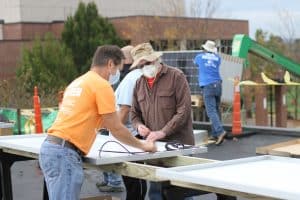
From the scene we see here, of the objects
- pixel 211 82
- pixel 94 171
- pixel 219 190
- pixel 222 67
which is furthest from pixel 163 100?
pixel 222 67

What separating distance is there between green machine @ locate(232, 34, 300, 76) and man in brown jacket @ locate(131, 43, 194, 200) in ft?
44.9

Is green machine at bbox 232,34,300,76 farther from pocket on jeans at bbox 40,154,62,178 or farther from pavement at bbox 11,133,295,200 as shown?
pocket on jeans at bbox 40,154,62,178

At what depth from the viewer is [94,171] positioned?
10477 millimetres

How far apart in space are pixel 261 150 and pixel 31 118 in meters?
9.57

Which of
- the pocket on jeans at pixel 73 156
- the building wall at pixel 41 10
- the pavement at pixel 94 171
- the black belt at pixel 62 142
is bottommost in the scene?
the pavement at pixel 94 171

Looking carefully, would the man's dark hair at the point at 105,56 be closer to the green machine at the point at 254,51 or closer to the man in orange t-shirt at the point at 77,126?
the man in orange t-shirt at the point at 77,126

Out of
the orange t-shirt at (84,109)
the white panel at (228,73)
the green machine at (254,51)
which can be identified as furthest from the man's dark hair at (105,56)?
the green machine at (254,51)

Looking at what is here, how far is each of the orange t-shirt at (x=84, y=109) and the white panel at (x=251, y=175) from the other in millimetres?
872

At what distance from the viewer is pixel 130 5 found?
45.2 metres

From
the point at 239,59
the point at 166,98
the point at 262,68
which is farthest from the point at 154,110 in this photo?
the point at 262,68

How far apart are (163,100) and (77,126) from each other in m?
1.31

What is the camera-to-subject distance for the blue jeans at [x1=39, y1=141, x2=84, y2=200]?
517cm

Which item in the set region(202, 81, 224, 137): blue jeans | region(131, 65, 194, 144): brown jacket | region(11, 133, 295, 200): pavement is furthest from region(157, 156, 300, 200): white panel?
region(202, 81, 224, 137): blue jeans

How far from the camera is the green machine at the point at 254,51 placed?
20125 mm
